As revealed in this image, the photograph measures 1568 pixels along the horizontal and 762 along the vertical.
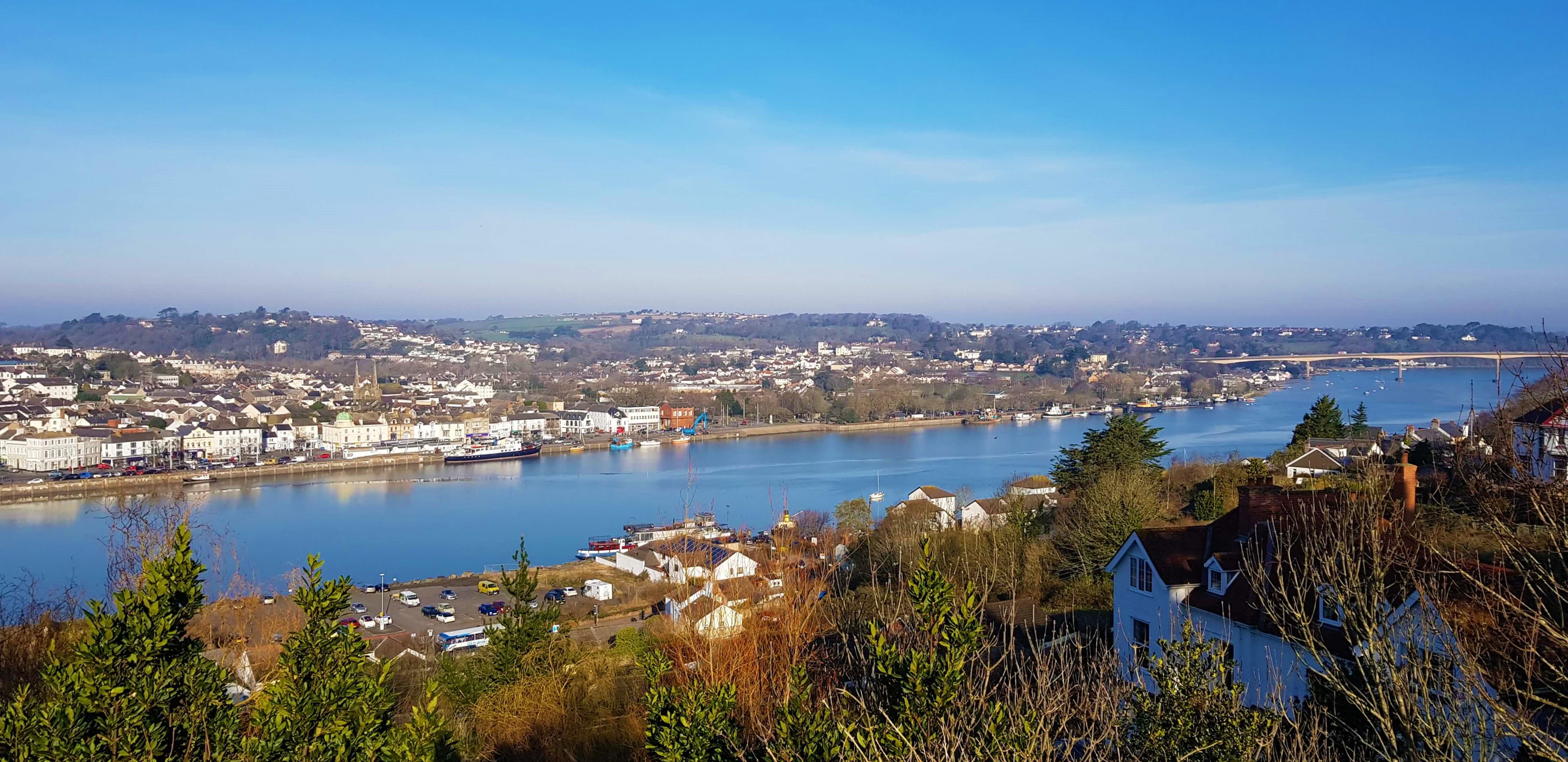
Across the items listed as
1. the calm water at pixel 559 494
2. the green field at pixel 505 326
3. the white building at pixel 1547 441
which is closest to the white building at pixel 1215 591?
the white building at pixel 1547 441

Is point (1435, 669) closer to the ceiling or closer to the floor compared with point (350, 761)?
closer to the ceiling

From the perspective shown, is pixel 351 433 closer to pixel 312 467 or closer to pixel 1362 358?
pixel 312 467

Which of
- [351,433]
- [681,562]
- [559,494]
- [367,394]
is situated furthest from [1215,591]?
[367,394]

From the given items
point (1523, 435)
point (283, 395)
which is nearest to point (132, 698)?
point (1523, 435)

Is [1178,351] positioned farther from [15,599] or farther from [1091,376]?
[15,599]

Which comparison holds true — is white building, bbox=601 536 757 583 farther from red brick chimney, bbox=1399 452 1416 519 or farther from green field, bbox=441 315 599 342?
green field, bbox=441 315 599 342

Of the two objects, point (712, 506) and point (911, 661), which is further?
point (712, 506)
